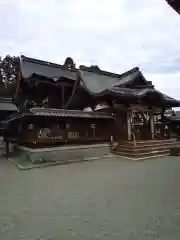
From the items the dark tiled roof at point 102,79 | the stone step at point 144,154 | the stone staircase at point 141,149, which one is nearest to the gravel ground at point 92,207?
the stone step at point 144,154

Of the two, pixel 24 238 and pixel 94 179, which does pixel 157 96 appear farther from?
pixel 24 238

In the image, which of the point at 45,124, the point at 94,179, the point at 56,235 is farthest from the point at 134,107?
the point at 56,235

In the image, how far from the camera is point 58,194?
644 centimetres

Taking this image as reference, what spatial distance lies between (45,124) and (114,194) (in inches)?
327

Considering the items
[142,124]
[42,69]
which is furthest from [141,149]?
[42,69]

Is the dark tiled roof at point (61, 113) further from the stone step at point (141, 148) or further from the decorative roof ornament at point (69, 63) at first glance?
the decorative roof ornament at point (69, 63)

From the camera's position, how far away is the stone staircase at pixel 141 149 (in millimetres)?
13570

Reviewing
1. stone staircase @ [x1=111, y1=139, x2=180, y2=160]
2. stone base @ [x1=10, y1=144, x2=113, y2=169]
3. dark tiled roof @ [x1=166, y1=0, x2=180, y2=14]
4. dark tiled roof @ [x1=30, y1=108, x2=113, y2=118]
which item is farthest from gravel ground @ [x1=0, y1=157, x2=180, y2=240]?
dark tiled roof @ [x1=30, y1=108, x2=113, y2=118]

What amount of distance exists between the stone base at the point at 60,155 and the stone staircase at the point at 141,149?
841 millimetres

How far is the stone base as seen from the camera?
1242 cm

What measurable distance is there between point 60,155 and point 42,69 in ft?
42.5

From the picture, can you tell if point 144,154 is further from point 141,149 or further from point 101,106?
point 101,106

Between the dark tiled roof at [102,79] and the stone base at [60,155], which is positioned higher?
the dark tiled roof at [102,79]

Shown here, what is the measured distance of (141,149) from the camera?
14.0 meters
